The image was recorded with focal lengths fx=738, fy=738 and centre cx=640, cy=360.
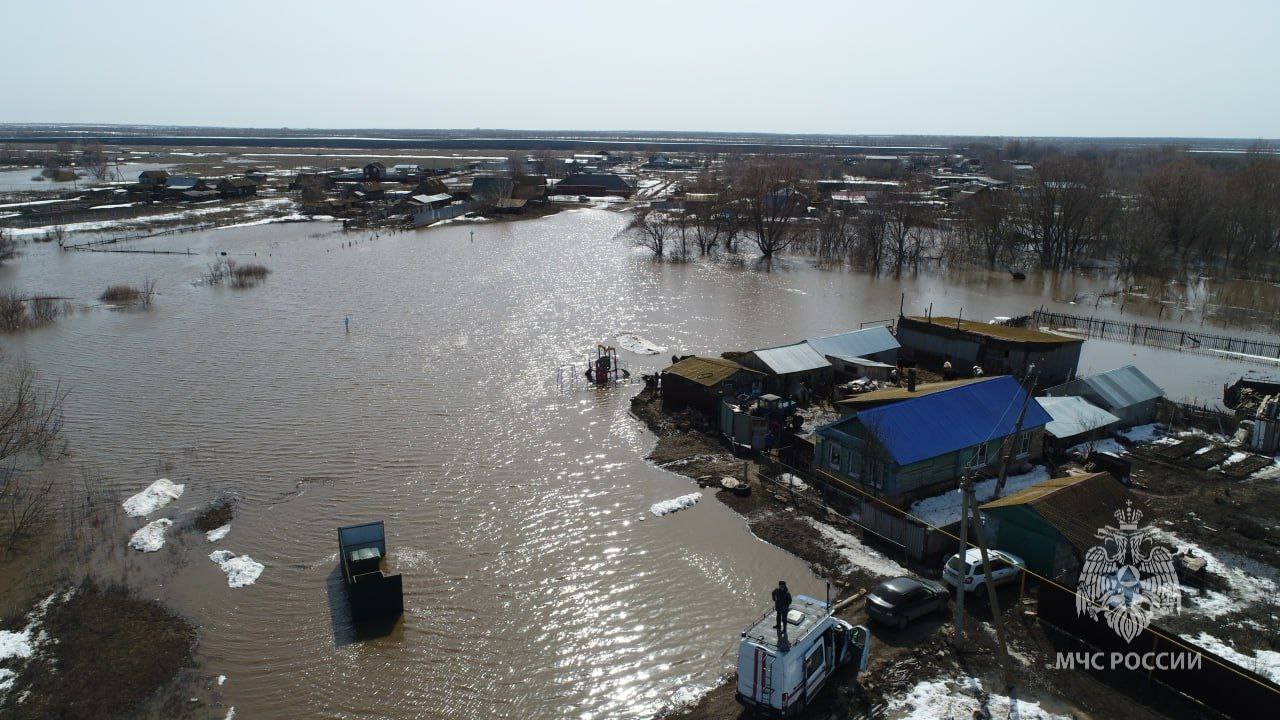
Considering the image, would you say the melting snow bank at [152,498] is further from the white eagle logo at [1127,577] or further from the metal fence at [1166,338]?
the metal fence at [1166,338]

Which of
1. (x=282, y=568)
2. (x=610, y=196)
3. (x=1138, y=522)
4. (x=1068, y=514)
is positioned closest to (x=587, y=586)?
(x=282, y=568)

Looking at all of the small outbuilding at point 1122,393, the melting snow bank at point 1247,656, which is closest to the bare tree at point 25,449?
the melting snow bank at point 1247,656

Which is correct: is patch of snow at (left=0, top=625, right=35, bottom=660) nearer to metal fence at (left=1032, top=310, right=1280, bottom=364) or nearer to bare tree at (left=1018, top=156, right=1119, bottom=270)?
metal fence at (left=1032, top=310, right=1280, bottom=364)

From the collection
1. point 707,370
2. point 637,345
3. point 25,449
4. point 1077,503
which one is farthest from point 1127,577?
point 25,449

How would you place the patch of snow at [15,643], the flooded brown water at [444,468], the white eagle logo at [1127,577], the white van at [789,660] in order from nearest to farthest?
the white van at [789,660] → the white eagle logo at [1127,577] → the patch of snow at [15,643] → the flooded brown water at [444,468]

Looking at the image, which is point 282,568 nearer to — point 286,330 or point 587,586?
point 587,586

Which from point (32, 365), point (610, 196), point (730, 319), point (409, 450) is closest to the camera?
point (409, 450)

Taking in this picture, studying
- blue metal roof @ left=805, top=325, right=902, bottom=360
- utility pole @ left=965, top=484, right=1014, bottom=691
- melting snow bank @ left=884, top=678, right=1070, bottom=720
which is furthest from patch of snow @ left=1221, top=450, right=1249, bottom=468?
melting snow bank @ left=884, top=678, right=1070, bottom=720

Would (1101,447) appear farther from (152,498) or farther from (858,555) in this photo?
(152,498)
